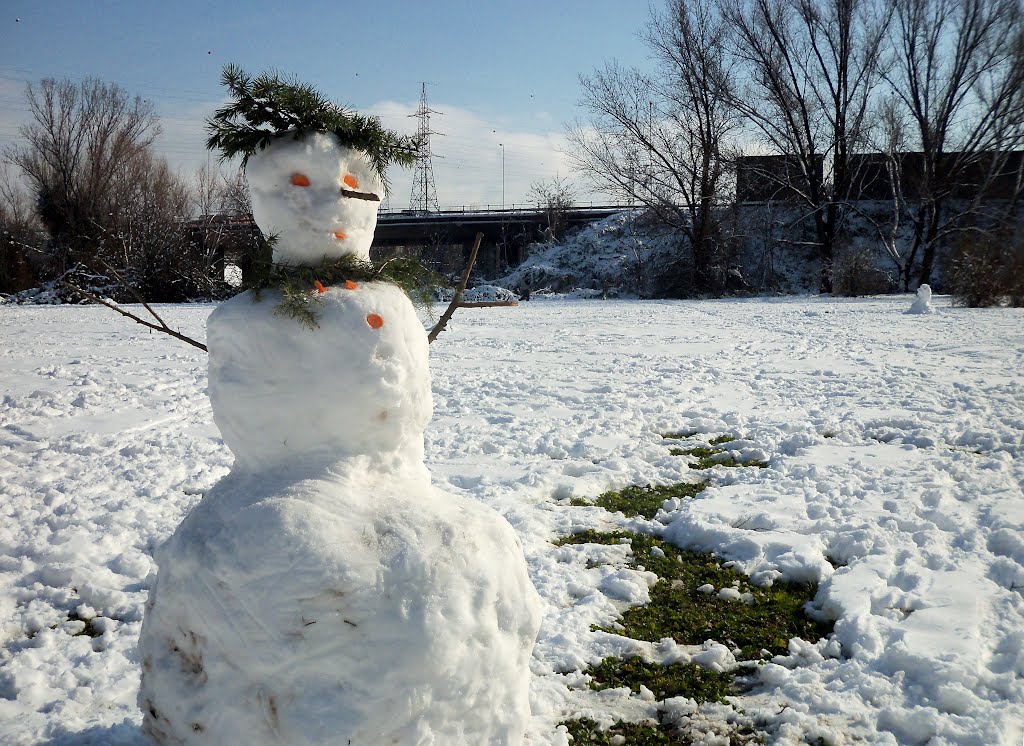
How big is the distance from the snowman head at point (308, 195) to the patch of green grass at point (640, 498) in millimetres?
3409

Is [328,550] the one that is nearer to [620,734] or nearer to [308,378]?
[308,378]

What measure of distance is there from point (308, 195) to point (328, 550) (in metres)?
1.14

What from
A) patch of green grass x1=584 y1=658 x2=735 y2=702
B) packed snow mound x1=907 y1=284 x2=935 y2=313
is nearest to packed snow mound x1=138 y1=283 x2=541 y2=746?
patch of green grass x1=584 y1=658 x2=735 y2=702

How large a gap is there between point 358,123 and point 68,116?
35396 millimetres

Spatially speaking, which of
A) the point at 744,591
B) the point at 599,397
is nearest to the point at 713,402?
the point at 599,397

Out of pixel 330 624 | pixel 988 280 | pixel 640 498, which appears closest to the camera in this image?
pixel 330 624

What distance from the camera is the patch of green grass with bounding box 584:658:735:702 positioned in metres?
3.12

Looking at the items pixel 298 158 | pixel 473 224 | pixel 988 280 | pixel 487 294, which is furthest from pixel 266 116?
pixel 473 224

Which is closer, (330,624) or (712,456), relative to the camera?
(330,624)

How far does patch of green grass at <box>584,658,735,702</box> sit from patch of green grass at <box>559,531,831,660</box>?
223mm

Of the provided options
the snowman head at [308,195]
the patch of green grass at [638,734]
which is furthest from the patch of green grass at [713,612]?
the snowman head at [308,195]

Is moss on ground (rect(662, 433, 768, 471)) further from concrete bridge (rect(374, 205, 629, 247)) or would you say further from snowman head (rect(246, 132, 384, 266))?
concrete bridge (rect(374, 205, 629, 247))

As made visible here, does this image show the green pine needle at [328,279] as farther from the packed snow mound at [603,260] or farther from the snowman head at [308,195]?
the packed snow mound at [603,260]

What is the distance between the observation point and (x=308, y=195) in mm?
2311
